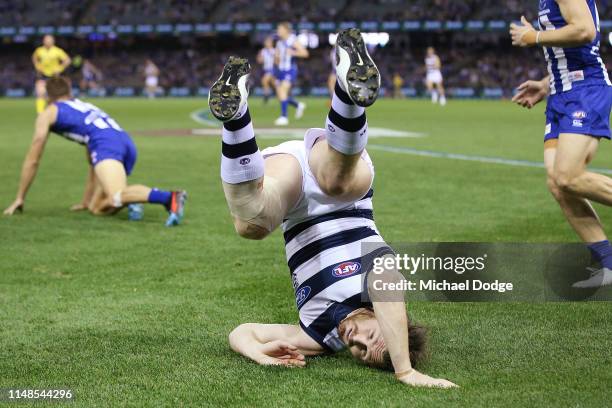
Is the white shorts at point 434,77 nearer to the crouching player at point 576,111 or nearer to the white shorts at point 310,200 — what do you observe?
the crouching player at point 576,111

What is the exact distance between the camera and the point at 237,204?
4.16 metres

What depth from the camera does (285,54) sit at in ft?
83.8

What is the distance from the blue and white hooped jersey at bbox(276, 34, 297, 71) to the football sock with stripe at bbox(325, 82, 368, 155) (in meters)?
21.5

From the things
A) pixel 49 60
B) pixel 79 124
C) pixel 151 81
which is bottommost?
pixel 151 81

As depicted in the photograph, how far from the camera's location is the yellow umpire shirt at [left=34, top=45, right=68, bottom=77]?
1021 inches

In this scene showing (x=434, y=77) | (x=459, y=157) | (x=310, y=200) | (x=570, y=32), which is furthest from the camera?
(x=434, y=77)

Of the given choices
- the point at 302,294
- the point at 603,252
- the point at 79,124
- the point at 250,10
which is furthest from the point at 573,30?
the point at 250,10

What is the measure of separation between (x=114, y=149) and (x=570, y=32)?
200 inches

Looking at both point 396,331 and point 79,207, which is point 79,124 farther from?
point 396,331

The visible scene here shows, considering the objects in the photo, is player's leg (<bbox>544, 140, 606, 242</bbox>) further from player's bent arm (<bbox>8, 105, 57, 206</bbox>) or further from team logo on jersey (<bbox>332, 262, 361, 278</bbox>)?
player's bent arm (<bbox>8, 105, 57, 206</bbox>)

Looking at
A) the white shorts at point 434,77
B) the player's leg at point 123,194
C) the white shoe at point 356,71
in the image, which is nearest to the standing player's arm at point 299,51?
the player's leg at point 123,194

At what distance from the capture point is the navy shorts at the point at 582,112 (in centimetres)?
596

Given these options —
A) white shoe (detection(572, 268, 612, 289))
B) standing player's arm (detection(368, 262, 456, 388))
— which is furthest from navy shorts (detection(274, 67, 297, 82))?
standing player's arm (detection(368, 262, 456, 388))

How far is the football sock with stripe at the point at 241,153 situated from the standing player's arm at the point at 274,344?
787 millimetres
